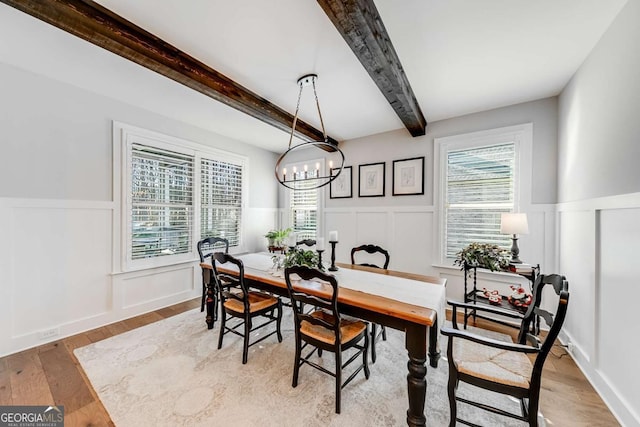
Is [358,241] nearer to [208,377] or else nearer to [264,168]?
[264,168]

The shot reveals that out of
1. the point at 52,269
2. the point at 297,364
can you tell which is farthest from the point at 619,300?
the point at 52,269

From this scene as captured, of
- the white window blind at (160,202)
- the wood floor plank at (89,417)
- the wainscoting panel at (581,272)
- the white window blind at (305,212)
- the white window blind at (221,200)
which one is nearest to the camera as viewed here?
the wood floor plank at (89,417)

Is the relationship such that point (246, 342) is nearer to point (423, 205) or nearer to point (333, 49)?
point (333, 49)

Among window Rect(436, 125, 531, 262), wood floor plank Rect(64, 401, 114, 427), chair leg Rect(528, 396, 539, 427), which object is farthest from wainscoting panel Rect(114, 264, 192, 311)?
chair leg Rect(528, 396, 539, 427)

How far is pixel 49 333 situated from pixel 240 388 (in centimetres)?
228

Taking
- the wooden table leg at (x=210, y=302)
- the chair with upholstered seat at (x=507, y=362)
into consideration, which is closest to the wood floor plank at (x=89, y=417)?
the wooden table leg at (x=210, y=302)

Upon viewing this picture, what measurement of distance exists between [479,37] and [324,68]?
1266mm

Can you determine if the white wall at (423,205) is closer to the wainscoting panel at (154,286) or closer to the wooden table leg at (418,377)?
the wooden table leg at (418,377)

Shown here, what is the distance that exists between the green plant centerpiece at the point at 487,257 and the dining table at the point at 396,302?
846 millimetres

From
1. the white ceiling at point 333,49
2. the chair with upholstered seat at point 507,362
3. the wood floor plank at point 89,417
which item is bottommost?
the wood floor plank at point 89,417

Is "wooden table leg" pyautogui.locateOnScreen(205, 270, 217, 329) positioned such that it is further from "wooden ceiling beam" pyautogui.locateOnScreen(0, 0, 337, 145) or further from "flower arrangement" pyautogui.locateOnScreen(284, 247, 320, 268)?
"wooden ceiling beam" pyautogui.locateOnScreen(0, 0, 337, 145)

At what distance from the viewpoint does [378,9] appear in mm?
1675

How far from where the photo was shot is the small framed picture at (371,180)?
161 inches

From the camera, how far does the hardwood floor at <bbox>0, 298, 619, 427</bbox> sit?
165 cm
